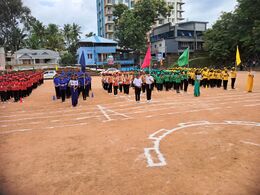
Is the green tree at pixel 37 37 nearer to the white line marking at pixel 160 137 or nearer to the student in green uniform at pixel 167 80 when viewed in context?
the student in green uniform at pixel 167 80

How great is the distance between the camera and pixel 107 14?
68.1m

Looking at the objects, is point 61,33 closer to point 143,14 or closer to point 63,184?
point 143,14

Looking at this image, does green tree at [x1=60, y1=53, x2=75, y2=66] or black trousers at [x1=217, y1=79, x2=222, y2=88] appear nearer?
black trousers at [x1=217, y1=79, x2=222, y2=88]

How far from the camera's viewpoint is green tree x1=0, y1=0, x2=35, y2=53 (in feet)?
184

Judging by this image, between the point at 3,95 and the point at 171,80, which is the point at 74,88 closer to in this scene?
the point at 3,95

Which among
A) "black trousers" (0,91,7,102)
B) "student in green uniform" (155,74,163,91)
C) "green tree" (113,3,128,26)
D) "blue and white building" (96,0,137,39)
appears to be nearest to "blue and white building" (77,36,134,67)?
"green tree" (113,3,128,26)

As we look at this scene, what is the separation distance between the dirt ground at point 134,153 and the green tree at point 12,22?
5239 cm

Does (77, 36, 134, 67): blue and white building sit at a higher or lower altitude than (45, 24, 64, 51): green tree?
lower

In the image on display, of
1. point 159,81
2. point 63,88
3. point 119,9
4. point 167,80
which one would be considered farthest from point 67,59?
point 63,88

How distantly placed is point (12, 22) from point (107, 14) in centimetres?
2236

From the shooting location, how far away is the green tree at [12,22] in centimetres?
5612

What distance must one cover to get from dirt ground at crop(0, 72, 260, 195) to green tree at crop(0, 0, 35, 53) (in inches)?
2063

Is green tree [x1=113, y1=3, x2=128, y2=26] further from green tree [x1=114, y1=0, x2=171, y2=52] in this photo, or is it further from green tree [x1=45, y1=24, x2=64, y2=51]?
green tree [x1=45, y1=24, x2=64, y2=51]

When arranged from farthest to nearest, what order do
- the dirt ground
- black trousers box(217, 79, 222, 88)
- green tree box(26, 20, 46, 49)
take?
green tree box(26, 20, 46, 49), black trousers box(217, 79, 222, 88), the dirt ground
